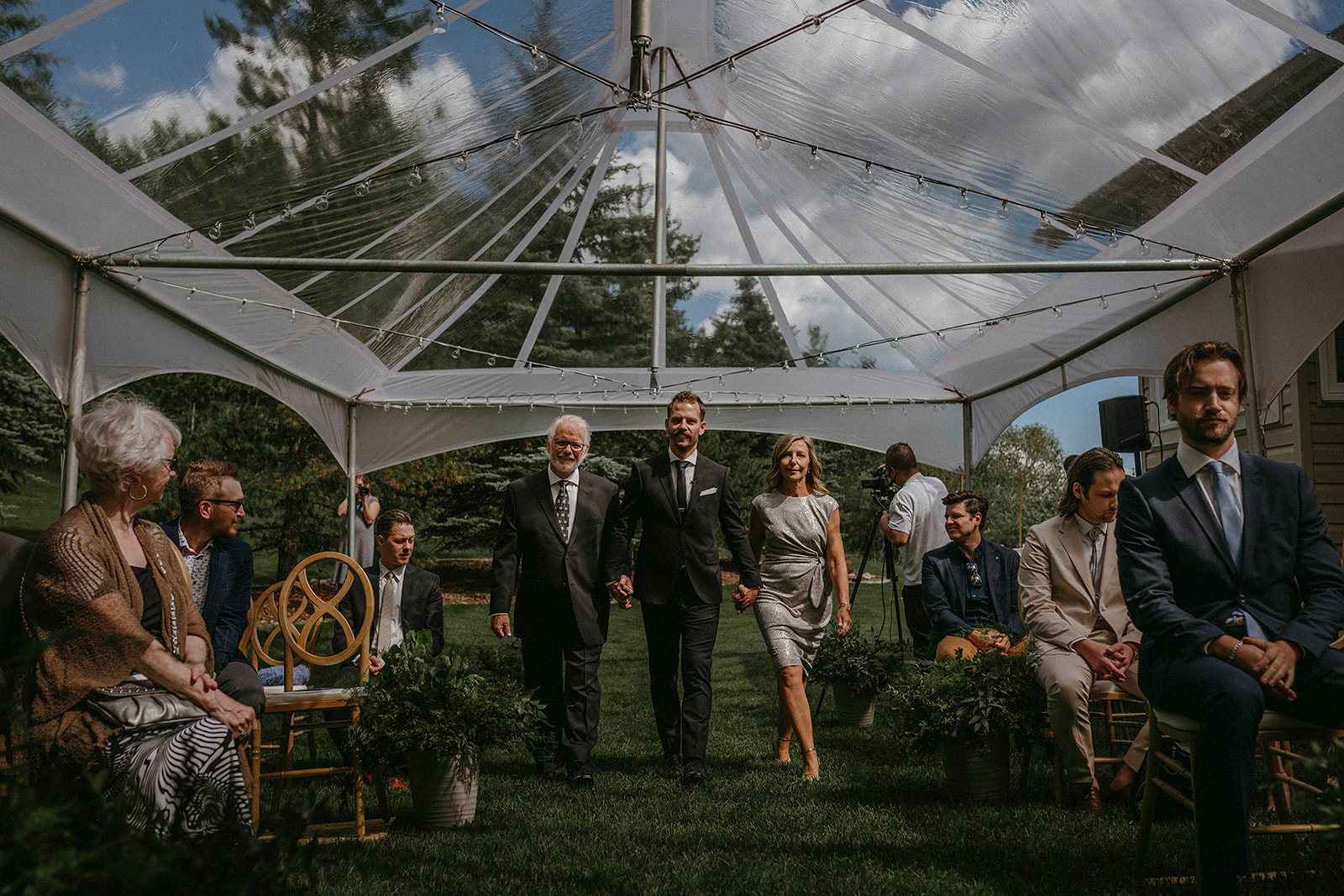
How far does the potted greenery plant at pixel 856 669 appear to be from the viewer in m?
5.98

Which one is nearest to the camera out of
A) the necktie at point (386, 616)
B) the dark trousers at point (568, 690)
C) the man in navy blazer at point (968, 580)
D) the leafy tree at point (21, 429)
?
the dark trousers at point (568, 690)

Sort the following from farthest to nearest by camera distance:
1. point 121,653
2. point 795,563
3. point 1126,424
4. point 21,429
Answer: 1. point 21,429
2. point 1126,424
3. point 795,563
4. point 121,653

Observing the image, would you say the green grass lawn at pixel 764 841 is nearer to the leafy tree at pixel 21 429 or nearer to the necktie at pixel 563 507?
the necktie at pixel 563 507

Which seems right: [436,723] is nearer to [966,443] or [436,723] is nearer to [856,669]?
[856,669]

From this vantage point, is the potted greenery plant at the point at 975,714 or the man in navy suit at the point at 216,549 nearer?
the man in navy suit at the point at 216,549

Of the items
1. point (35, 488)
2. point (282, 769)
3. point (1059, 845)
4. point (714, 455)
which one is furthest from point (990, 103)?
point (35, 488)

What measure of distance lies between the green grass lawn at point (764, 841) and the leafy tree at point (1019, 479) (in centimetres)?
1616

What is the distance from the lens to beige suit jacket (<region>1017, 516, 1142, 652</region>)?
4.09 m

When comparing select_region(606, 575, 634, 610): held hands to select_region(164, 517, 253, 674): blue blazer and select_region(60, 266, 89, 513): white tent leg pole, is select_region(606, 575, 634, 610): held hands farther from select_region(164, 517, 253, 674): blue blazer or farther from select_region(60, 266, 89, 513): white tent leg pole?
select_region(60, 266, 89, 513): white tent leg pole

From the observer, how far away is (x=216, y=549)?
385 cm

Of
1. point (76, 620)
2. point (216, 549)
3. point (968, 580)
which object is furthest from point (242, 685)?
point (968, 580)

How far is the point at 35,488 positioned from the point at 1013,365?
29784 mm

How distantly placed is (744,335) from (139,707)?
7.60 m

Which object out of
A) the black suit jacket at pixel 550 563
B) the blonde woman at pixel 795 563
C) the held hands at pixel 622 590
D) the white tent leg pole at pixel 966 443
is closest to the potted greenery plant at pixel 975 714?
the blonde woman at pixel 795 563
